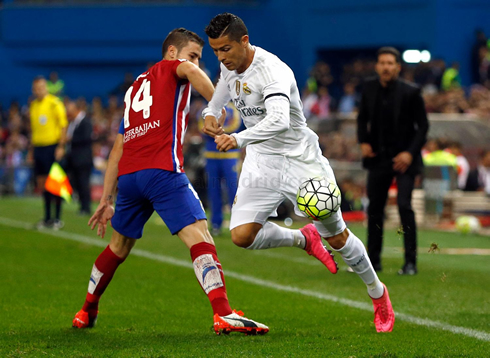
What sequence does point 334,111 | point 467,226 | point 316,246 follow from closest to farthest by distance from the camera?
point 316,246
point 467,226
point 334,111

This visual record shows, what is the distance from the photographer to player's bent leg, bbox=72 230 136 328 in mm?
5797

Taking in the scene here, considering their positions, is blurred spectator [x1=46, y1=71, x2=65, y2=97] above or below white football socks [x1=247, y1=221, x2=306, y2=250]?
above

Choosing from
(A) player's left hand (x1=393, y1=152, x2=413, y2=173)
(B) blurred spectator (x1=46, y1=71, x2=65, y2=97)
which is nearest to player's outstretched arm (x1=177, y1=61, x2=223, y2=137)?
(A) player's left hand (x1=393, y1=152, x2=413, y2=173)

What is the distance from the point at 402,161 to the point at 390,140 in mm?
371

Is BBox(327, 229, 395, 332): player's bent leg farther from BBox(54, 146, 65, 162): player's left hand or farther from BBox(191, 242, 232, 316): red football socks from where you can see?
BBox(54, 146, 65, 162): player's left hand

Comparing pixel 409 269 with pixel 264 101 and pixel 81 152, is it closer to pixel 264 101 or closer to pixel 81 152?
pixel 264 101

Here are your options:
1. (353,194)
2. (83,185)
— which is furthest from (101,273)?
(83,185)

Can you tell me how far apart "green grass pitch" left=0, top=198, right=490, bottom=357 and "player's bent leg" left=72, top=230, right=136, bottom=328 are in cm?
12

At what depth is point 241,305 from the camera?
6895mm

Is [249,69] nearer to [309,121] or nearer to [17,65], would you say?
[309,121]

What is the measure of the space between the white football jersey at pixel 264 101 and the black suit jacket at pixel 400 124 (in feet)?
10.2

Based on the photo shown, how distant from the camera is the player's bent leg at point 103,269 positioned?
580 cm

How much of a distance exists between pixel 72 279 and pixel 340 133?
47.8 ft

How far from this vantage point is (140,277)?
28.2 feet
